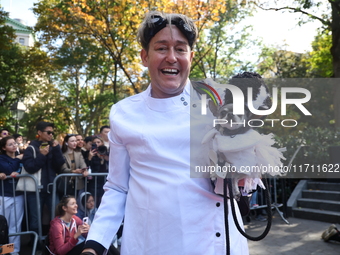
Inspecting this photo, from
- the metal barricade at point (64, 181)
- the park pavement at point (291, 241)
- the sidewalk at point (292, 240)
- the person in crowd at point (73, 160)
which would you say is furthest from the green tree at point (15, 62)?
the sidewalk at point (292, 240)

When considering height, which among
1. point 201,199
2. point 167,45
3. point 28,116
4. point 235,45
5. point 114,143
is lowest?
point 201,199

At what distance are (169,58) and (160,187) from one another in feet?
1.91

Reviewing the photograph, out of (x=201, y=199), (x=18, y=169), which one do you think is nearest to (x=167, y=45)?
(x=201, y=199)

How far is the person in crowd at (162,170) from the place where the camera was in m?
1.53

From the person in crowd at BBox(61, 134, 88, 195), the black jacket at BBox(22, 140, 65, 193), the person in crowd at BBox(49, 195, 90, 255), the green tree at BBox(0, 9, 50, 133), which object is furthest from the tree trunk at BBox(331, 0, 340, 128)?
the green tree at BBox(0, 9, 50, 133)

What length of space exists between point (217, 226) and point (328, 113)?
76.3 ft

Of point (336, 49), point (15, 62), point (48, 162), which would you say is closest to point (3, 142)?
point (48, 162)

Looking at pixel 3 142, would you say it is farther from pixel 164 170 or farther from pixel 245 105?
pixel 245 105

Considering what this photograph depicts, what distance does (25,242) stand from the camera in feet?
20.4

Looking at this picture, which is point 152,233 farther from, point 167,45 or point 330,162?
point 330,162

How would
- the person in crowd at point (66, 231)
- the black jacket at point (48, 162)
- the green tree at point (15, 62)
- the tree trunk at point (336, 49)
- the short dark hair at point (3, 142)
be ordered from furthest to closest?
the green tree at point (15, 62) < the tree trunk at point (336, 49) < the short dark hair at point (3, 142) < the black jacket at point (48, 162) < the person in crowd at point (66, 231)

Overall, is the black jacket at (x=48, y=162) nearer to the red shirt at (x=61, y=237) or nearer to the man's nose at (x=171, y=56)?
the red shirt at (x=61, y=237)

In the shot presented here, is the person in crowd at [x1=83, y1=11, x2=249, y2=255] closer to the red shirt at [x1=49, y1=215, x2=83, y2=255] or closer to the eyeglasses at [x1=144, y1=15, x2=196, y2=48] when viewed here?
the eyeglasses at [x1=144, y1=15, x2=196, y2=48]

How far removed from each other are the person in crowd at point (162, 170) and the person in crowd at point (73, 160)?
4.28m
